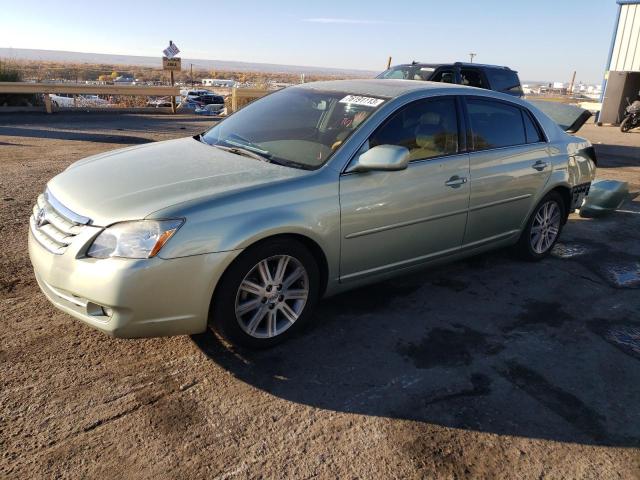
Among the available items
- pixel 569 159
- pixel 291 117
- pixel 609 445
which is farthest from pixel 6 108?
pixel 609 445

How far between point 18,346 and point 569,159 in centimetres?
507

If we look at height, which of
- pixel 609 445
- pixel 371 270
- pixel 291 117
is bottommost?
pixel 609 445

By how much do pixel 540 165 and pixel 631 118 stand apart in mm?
18120

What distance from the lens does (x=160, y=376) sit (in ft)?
10.3

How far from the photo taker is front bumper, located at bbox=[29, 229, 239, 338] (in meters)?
2.85

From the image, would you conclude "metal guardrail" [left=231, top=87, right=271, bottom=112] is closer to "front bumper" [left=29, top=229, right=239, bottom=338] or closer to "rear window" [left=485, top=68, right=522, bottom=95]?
"rear window" [left=485, top=68, right=522, bottom=95]

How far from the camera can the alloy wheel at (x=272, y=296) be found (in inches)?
130

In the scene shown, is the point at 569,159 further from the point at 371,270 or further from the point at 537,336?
the point at 371,270

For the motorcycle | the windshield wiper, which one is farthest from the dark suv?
the motorcycle

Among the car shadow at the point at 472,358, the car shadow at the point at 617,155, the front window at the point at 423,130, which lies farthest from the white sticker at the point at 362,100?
the car shadow at the point at 617,155

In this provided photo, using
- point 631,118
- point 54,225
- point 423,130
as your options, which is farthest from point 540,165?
point 631,118

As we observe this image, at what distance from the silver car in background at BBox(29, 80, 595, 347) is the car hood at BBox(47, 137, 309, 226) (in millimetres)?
15

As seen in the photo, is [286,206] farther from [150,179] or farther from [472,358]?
[472,358]

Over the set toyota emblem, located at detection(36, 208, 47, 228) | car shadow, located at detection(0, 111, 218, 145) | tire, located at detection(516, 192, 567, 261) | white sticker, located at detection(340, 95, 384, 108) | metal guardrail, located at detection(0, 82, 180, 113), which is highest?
white sticker, located at detection(340, 95, 384, 108)
